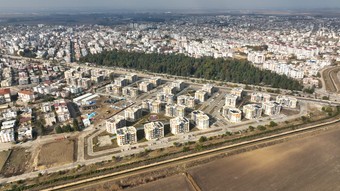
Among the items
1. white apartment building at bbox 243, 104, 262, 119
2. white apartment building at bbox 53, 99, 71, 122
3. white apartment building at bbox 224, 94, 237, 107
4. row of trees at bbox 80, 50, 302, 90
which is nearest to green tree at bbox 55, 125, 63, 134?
white apartment building at bbox 53, 99, 71, 122

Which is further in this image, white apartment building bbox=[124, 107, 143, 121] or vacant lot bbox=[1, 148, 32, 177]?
white apartment building bbox=[124, 107, 143, 121]

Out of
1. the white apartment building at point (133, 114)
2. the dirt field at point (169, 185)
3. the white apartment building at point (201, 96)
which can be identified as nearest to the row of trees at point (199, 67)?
the white apartment building at point (201, 96)

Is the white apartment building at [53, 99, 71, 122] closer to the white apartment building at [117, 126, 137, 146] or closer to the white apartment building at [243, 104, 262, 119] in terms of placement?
the white apartment building at [117, 126, 137, 146]

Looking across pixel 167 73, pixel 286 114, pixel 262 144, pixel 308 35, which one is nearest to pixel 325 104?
pixel 286 114

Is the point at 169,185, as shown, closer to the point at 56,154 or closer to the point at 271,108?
the point at 56,154

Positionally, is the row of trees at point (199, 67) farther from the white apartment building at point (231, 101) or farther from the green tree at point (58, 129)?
the green tree at point (58, 129)

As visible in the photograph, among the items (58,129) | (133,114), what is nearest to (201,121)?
(133,114)
